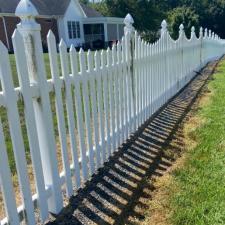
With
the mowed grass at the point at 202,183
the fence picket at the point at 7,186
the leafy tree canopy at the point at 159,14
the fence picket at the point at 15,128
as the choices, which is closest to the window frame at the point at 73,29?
the leafy tree canopy at the point at 159,14

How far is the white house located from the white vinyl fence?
25374 mm

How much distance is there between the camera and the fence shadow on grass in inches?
116

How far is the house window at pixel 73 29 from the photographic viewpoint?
3406 centimetres

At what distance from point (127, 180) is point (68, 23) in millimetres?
32477

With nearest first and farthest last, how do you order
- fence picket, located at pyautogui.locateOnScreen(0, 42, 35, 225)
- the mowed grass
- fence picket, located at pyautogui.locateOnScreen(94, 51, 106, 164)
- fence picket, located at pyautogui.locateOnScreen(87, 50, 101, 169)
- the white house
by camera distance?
fence picket, located at pyautogui.locateOnScreen(0, 42, 35, 225) < the mowed grass < fence picket, located at pyautogui.locateOnScreen(87, 50, 101, 169) < fence picket, located at pyautogui.locateOnScreen(94, 51, 106, 164) < the white house

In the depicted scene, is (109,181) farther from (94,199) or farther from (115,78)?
(115,78)

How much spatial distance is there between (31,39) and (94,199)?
1709 mm

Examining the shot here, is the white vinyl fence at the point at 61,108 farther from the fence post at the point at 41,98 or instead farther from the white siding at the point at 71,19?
the white siding at the point at 71,19

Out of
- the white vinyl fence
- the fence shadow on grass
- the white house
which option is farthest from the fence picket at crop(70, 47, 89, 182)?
the white house

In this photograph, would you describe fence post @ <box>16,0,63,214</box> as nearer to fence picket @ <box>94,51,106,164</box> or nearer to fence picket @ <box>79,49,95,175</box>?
fence picket @ <box>79,49,95,175</box>

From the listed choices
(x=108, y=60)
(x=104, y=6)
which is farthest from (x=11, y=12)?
(x=108, y=60)

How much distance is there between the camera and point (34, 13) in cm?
259

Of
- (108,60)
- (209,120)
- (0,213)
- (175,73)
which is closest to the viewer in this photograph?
(0,213)

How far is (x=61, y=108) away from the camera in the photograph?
297 centimetres
